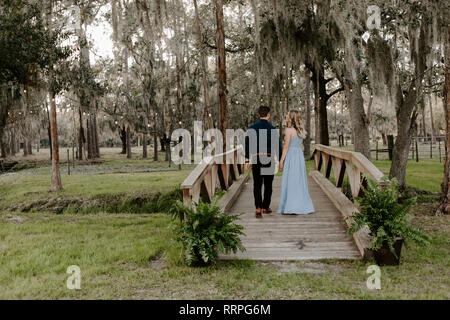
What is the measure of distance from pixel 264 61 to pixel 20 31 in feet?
26.0

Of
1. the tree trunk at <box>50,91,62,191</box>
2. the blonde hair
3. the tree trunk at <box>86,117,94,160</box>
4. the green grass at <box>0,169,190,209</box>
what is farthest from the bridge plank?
the tree trunk at <box>86,117,94,160</box>

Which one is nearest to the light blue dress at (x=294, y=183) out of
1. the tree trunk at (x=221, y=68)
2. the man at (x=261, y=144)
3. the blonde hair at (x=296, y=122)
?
the blonde hair at (x=296, y=122)

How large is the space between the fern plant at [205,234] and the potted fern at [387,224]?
1.47m

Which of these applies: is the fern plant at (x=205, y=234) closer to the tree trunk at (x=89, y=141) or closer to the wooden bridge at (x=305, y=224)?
the wooden bridge at (x=305, y=224)

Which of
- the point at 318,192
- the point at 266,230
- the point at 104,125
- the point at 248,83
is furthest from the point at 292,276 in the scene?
the point at 104,125

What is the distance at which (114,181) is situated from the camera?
1471 centimetres

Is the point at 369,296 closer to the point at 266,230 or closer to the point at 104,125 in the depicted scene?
the point at 266,230

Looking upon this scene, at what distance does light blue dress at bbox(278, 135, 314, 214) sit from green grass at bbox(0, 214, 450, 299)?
1941mm

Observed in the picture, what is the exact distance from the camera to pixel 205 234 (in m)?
4.52

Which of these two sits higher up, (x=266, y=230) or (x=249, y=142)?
(x=249, y=142)

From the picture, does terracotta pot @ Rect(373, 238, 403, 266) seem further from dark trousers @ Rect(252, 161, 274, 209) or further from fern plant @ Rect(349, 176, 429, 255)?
dark trousers @ Rect(252, 161, 274, 209)

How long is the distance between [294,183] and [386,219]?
2212 mm

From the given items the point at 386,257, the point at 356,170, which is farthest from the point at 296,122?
the point at 386,257
